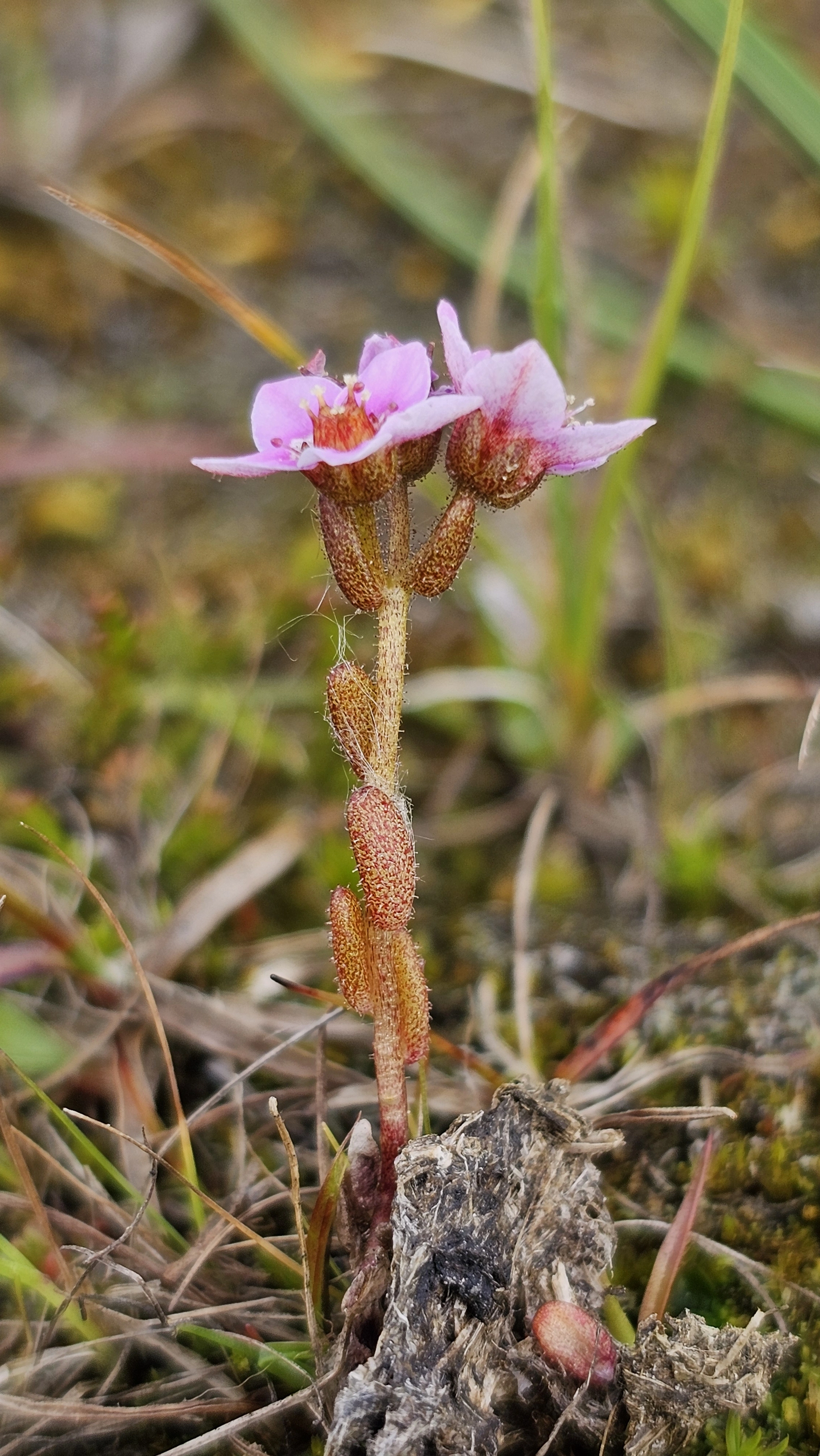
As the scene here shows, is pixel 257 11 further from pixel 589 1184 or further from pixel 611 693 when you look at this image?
pixel 589 1184

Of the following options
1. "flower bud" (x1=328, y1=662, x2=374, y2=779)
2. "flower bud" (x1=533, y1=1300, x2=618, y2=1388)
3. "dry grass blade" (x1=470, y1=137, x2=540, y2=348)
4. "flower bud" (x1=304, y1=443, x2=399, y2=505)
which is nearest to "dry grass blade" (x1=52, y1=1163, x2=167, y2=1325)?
"flower bud" (x1=533, y1=1300, x2=618, y2=1388)

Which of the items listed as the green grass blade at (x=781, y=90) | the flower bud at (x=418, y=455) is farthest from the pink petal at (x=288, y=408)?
the green grass blade at (x=781, y=90)

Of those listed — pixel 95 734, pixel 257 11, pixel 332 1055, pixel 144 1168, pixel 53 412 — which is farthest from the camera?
pixel 257 11

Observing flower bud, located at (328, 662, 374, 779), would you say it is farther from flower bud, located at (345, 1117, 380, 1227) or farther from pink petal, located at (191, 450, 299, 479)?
flower bud, located at (345, 1117, 380, 1227)

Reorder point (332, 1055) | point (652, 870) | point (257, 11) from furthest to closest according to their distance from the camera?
1. point (257, 11)
2. point (652, 870)
3. point (332, 1055)

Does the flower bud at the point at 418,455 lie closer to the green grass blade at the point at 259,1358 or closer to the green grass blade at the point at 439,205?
the green grass blade at the point at 259,1358

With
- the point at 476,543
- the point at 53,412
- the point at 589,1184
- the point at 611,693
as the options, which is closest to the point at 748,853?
the point at 611,693
